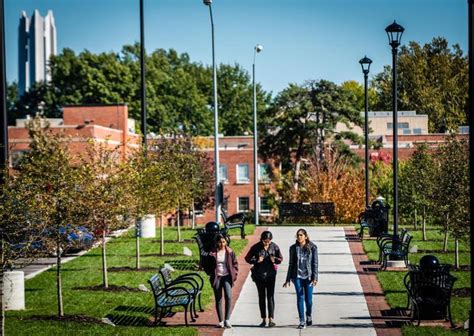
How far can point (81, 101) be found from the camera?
97.9 m

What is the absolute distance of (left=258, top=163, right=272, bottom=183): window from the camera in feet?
241

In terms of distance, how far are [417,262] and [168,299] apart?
9.70m

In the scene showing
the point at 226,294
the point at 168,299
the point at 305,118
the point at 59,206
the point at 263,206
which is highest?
the point at 305,118

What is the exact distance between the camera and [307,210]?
144ft

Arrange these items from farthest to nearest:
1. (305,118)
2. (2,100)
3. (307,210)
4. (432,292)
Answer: (305,118) < (307,210) < (432,292) < (2,100)

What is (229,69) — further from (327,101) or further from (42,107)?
(327,101)

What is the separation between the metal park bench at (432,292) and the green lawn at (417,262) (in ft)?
1.29

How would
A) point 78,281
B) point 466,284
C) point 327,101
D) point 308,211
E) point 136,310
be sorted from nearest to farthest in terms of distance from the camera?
point 136,310
point 466,284
point 78,281
point 308,211
point 327,101

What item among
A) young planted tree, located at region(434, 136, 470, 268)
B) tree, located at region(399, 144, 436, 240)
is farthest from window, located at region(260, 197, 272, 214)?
young planted tree, located at region(434, 136, 470, 268)

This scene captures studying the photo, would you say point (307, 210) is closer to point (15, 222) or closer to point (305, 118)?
point (305, 118)

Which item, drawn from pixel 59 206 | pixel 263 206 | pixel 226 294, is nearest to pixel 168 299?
pixel 226 294

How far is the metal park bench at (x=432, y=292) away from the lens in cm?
1833

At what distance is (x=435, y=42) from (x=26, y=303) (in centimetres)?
9822

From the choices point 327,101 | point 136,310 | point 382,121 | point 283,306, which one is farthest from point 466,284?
point 382,121
